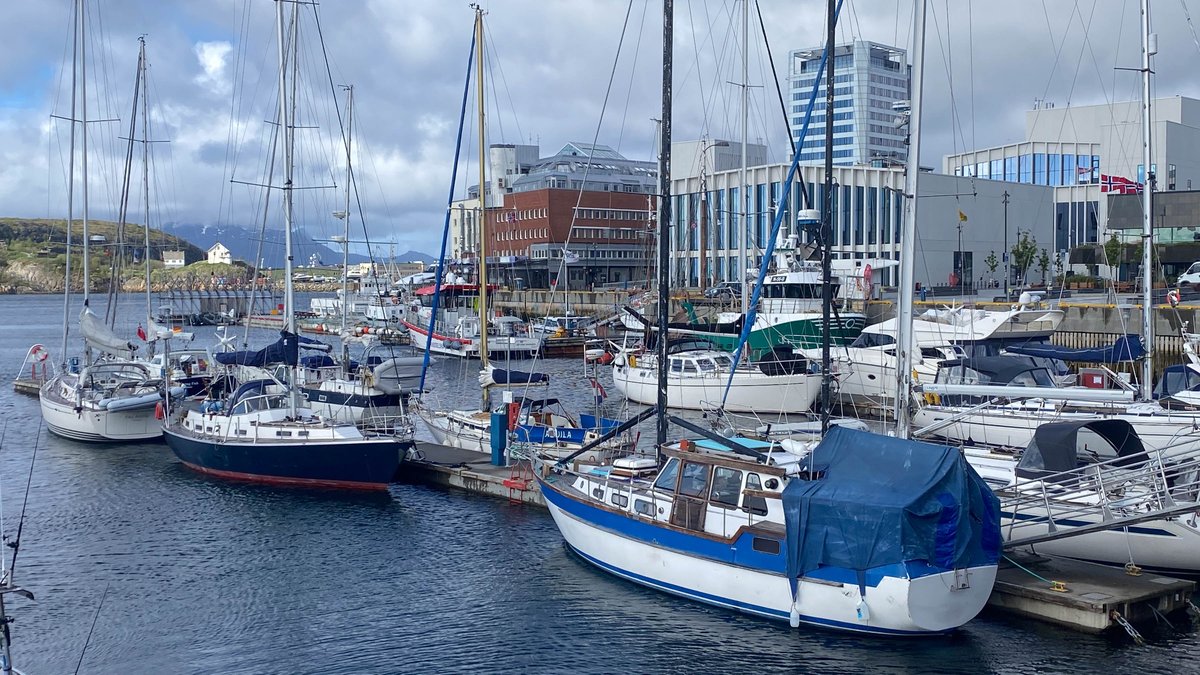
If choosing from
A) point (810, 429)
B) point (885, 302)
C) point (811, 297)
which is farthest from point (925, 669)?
point (885, 302)

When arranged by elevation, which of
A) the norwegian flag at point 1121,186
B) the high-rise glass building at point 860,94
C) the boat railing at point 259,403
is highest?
the high-rise glass building at point 860,94

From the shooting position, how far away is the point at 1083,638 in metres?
17.2

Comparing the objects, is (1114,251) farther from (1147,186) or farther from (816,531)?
(816,531)

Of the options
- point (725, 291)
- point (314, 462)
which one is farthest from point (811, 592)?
point (725, 291)

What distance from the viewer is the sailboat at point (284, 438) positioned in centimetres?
2845

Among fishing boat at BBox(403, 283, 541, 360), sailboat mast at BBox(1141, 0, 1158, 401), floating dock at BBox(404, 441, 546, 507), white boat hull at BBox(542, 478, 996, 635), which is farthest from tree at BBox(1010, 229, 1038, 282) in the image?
white boat hull at BBox(542, 478, 996, 635)

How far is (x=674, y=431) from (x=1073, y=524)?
61.1ft

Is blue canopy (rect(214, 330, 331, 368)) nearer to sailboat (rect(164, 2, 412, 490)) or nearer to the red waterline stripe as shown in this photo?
sailboat (rect(164, 2, 412, 490))

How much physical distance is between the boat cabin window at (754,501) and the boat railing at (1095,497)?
4.58 metres

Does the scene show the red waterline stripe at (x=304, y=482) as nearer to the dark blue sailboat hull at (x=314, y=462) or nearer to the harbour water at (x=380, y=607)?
the dark blue sailboat hull at (x=314, y=462)

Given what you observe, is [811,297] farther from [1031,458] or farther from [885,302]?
[1031,458]

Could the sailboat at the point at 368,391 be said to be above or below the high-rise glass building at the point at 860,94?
below

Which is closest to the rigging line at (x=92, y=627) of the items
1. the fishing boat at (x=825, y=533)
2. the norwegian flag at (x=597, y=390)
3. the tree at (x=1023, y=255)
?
the fishing boat at (x=825, y=533)

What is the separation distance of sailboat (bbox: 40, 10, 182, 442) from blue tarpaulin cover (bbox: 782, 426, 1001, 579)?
28.0m
